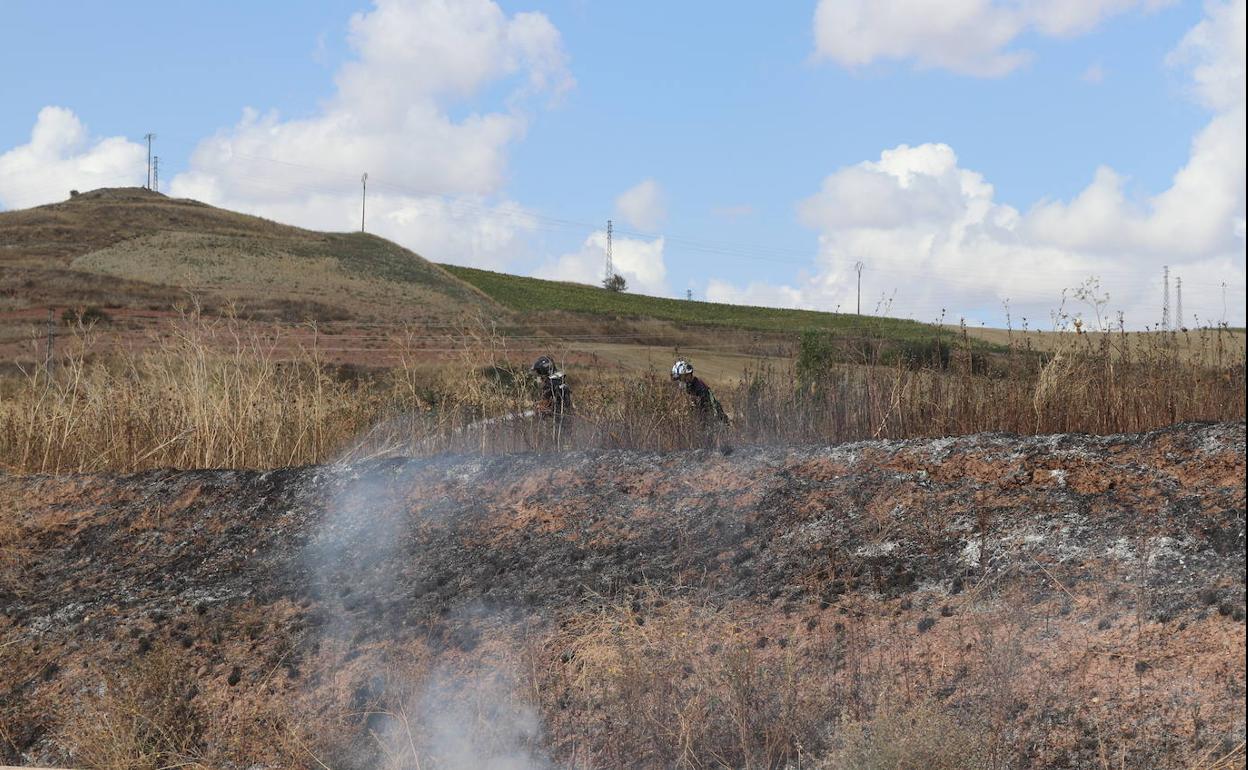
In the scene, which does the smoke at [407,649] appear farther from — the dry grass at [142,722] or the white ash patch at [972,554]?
the white ash patch at [972,554]

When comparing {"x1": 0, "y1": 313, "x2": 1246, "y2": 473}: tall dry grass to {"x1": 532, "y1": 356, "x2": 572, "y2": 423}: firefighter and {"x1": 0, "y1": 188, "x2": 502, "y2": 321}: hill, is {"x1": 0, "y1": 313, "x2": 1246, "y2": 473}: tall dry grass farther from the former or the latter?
{"x1": 0, "y1": 188, "x2": 502, "y2": 321}: hill

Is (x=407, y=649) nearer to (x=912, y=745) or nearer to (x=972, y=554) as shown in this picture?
(x=912, y=745)

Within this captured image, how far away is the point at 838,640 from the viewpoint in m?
4.38

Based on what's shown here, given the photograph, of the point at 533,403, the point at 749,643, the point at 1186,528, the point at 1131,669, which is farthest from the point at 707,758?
the point at 533,403

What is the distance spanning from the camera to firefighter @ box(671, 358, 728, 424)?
7621 millimetres

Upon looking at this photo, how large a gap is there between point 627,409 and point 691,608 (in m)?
3.03

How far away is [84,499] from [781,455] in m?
4.34

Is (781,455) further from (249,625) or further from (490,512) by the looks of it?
(249,625)

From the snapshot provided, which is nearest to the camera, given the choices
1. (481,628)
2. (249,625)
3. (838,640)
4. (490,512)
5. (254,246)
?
(838,640)

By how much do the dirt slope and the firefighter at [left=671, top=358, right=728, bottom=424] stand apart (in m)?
1.42

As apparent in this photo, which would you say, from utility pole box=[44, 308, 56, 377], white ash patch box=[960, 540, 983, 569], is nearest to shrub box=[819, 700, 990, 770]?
white ash patch box=[960, 540, 983, 569]

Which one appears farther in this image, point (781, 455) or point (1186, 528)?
point (781, 455)

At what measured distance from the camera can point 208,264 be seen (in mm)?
61281

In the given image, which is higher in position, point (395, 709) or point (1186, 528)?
point (1186, 528)
